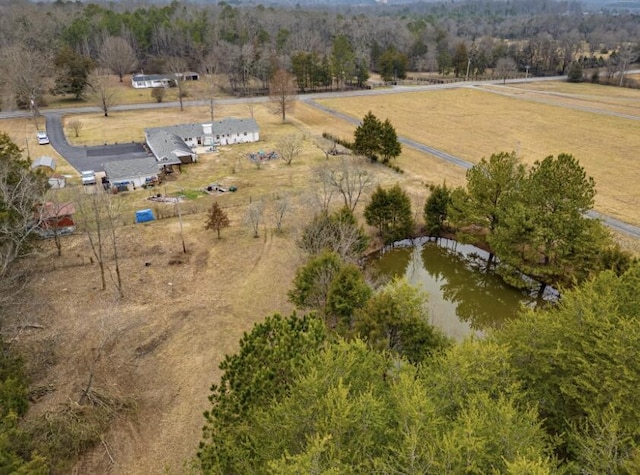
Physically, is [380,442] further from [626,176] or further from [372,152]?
[626,176]

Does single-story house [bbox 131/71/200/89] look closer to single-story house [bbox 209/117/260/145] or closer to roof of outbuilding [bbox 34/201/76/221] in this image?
single-story house [bbox 209/117/260/145]

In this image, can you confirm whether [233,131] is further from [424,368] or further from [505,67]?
[505,67]

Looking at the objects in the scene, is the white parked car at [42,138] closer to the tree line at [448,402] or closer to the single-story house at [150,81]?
the single-story house at [150,81]

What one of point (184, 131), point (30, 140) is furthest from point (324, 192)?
point (30, 140)

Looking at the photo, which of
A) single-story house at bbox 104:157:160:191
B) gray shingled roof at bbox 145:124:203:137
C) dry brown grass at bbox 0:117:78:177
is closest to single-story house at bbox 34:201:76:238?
single-story house at bbox 104:157:160:191

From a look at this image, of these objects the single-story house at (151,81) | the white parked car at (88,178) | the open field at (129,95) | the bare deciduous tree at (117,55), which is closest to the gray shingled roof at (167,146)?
the white parked car at (88,178)
